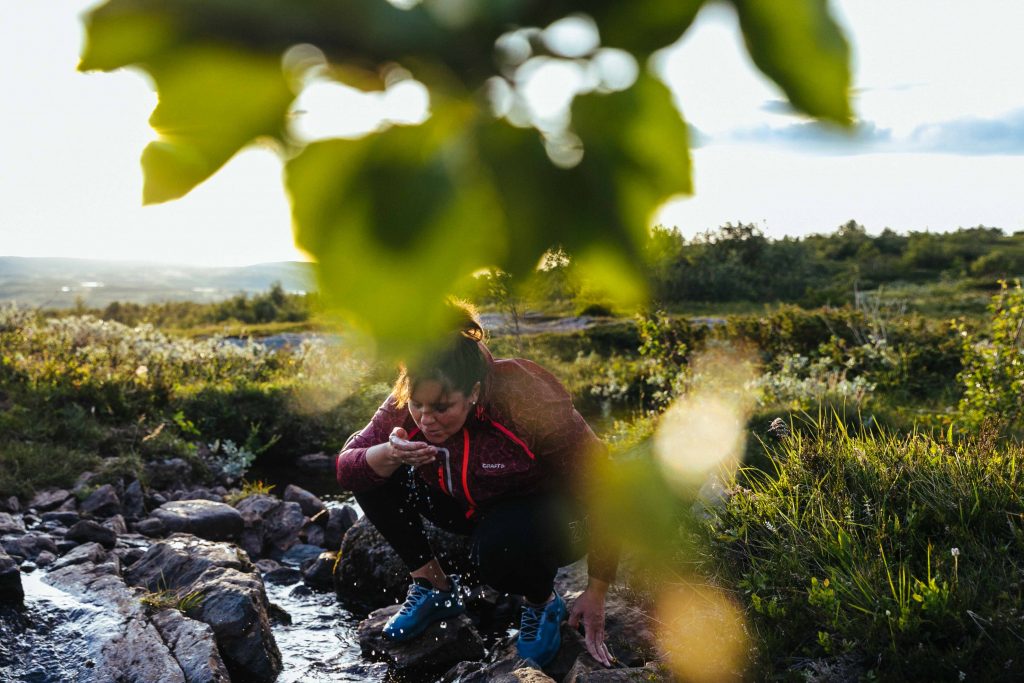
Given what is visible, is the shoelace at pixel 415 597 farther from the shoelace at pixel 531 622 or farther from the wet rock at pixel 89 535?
the wet rock at pixel 89 535

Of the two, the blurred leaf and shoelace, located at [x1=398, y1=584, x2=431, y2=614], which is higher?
the blurred leaf

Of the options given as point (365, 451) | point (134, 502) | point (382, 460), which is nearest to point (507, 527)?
point (382, 460)

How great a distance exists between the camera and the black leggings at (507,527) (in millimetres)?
2811

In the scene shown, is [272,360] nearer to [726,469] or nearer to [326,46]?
[726,469]

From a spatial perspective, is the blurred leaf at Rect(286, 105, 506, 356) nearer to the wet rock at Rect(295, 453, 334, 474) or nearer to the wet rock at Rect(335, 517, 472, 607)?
the wet rock at Rect(335, 517, 472, 607)

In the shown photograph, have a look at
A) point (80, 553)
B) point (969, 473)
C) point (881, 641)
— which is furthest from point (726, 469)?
point (80, 553)

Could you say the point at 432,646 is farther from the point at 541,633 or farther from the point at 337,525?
the point at 337,525

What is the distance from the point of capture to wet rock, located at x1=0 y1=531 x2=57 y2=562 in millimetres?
3972

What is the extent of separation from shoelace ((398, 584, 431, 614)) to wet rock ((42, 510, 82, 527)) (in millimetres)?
2448

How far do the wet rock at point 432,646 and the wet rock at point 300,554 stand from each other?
1.24 m

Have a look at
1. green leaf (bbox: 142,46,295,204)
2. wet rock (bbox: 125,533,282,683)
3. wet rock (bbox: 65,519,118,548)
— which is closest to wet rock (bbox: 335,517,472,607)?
wet rock (bbox: 125,533,282,683)

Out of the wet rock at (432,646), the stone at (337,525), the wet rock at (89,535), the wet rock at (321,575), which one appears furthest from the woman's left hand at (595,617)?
the wet rock at (89,535)

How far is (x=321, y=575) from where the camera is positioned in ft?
14.1

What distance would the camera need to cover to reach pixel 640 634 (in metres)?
3.16
